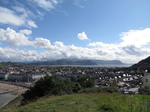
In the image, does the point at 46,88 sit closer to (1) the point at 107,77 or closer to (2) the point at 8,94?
(2) the point at 8,94

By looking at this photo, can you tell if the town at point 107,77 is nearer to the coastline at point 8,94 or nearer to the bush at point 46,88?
the bush at point 46,88

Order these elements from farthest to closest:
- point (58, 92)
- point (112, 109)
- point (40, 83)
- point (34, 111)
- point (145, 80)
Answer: point (145, 80), point (40, 83), point (58, 92), point (34, 111), point (112, 109)

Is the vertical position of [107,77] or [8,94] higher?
[107,77]

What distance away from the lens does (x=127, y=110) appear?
→ 5.95 m

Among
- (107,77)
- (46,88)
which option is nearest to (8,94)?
(46,88)

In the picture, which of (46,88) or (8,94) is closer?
(46,88)

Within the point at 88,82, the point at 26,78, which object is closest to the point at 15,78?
the point at 26,78

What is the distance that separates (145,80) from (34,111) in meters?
24.7

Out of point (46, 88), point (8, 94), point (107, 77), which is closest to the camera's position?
point (46, 88)

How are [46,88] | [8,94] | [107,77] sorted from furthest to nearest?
1. [107,77]
2. [8,94]
3. [46,88]

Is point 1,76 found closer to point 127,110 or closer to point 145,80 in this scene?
point 145,80

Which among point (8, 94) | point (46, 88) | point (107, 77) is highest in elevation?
point (46, 88)

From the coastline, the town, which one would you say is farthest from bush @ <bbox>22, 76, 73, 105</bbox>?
the coastline

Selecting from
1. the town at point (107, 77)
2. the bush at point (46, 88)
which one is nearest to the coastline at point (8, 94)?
the town at point (107, 77)
